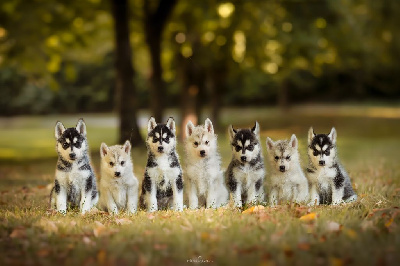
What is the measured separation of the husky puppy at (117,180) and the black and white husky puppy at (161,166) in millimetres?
251

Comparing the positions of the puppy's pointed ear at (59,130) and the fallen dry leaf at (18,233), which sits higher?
the puppy's pointed ear at (59,130)

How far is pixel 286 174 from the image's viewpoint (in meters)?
8.02

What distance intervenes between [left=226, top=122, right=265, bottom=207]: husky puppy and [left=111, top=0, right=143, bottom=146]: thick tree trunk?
11990 millimetres

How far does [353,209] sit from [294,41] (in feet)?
51.2

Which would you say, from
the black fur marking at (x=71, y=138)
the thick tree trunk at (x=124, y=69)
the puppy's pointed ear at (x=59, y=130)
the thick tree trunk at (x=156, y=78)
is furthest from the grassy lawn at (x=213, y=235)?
the thick tree trunk at (x=156, y=78)

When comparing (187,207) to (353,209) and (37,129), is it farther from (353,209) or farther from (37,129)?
(37,129)

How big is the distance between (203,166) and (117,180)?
130 cm

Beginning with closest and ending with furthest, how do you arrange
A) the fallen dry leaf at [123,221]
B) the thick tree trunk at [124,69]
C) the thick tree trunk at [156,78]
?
the fallen dry leaf at [123,221]
the thick tree trunk at [124,69]
the thick tree trunk at [156,78]

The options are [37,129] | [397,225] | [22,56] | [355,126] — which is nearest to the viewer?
[397,225]

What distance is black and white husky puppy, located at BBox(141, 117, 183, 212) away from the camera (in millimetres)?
7695

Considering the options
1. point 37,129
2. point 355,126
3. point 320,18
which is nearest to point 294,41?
point 320,18

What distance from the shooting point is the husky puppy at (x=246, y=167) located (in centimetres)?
785

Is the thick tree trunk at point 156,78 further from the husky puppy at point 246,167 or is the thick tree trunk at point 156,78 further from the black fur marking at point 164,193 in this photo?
the husky puppy at point 246,167

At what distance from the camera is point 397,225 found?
22.3ft
